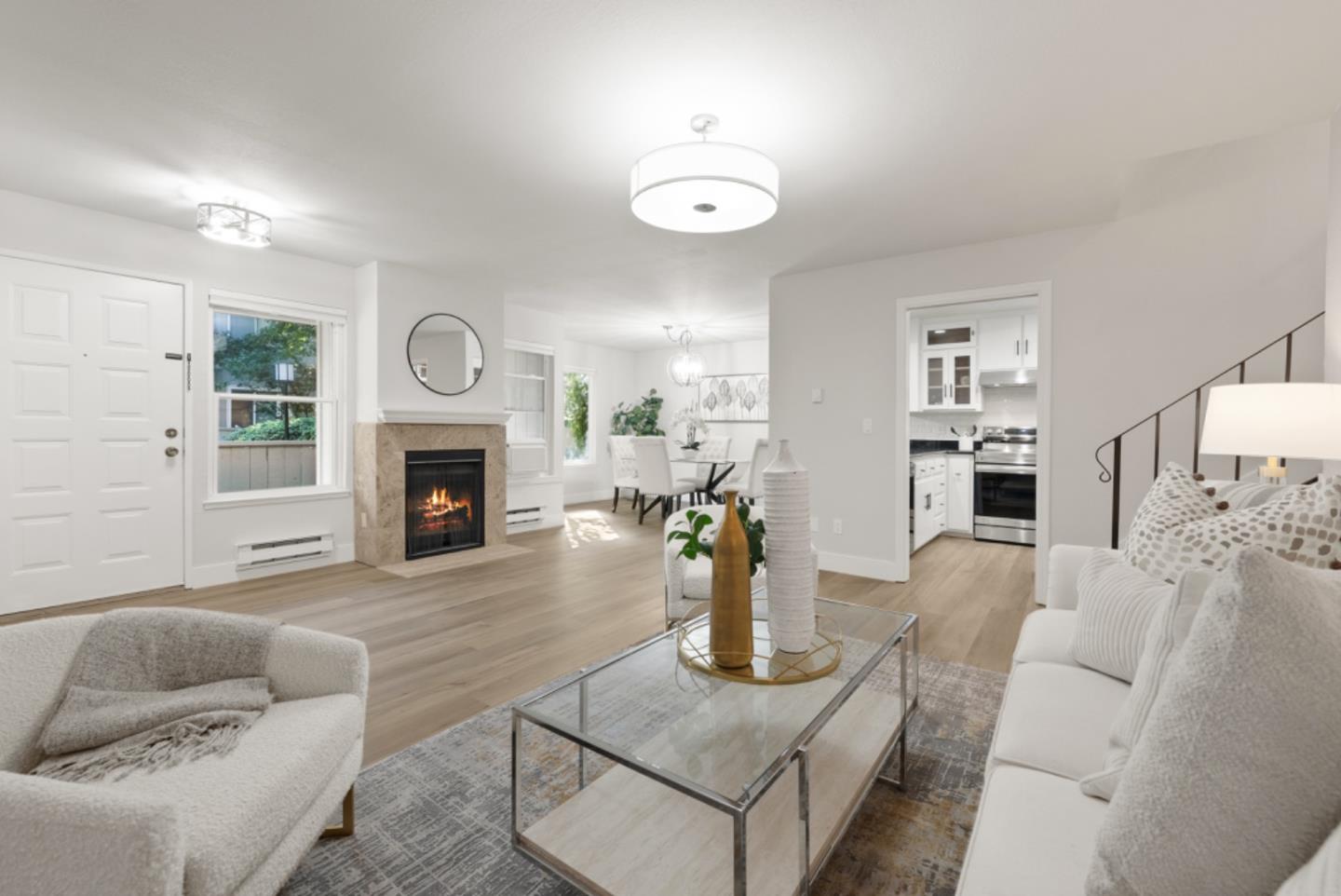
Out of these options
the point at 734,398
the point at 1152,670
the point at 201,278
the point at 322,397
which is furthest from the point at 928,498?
the point at 201,278

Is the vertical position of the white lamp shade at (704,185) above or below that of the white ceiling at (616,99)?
below

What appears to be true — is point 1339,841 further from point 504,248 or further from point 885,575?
point 504,248

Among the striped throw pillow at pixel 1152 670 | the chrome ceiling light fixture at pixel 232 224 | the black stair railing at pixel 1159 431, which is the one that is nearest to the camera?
the striped throw pillow at pixel 1152 670

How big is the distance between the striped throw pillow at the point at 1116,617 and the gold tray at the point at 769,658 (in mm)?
646

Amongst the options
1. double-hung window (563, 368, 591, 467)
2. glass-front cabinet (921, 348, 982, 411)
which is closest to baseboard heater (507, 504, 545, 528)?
double-hung window (563, 368, 591, 467)

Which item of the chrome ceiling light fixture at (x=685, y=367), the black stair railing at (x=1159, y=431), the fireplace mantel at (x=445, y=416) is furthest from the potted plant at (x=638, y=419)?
the black stair railing at (x=1159, y=431)

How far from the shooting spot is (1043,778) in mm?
1139

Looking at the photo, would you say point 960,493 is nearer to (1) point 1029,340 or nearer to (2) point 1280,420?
(1) point 1029,340

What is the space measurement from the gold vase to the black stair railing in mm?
2919

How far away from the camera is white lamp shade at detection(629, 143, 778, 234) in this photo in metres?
2.10

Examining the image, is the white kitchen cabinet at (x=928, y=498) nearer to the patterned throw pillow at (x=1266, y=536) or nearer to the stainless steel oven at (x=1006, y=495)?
the stainless steel oven at (x=1006, y=495)

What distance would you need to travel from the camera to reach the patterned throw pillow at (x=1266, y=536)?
4.56 feet

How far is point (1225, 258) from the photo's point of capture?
3.28 metres

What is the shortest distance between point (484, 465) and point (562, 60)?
3868 mm
